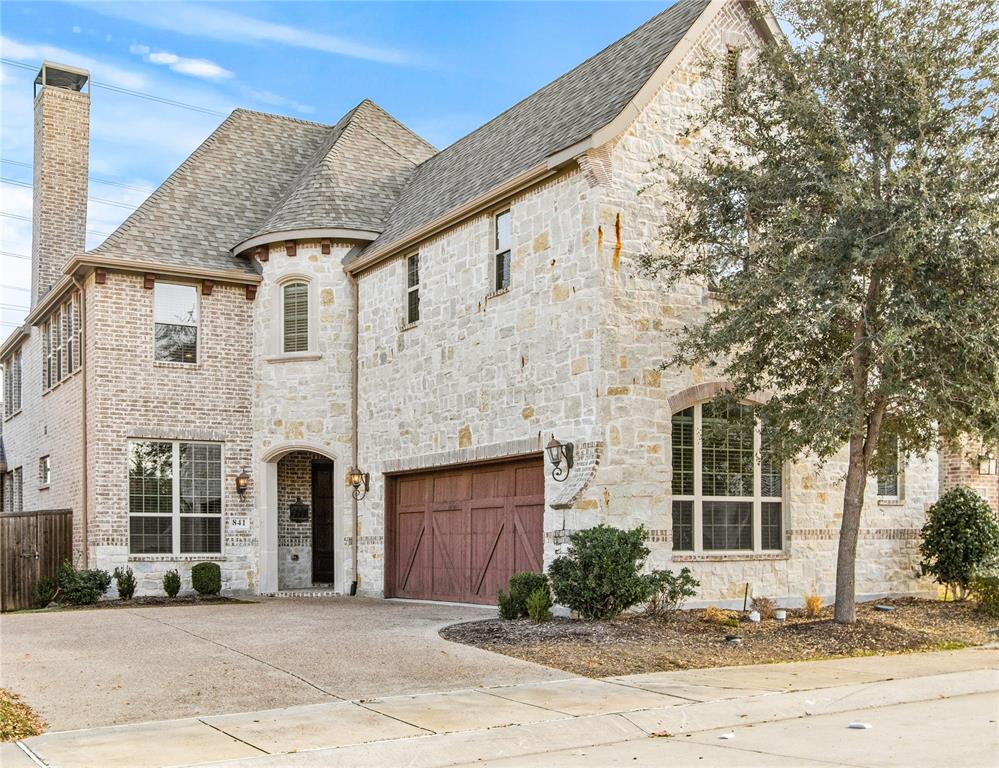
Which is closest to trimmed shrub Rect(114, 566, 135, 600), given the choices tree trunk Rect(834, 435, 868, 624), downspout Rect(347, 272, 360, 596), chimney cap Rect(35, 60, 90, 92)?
downspout Rect(347, 272, 360, 596)

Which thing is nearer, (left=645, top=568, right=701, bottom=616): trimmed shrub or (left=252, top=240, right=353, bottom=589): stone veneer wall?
(left=645, top=568, right=701, bottom=616): trimmed shrub

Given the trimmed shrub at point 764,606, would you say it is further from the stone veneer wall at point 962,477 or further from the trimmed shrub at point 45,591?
the trimmed shrub at point 45,591

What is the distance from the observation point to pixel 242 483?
21422 millimetres

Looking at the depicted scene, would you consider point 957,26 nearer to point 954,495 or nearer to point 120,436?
point 954,495

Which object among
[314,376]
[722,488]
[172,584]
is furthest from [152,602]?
[722,488]

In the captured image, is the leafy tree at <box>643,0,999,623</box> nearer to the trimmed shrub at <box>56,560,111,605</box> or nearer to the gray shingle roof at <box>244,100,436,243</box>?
the gray shingle roof at <box>244,100,436,243</box>

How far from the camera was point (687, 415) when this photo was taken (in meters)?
15.9

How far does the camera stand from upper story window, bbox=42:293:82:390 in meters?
22.5

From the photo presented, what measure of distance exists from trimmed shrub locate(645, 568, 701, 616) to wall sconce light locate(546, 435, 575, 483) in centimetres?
187

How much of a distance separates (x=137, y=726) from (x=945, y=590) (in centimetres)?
1392

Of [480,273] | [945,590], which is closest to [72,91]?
[480,273]

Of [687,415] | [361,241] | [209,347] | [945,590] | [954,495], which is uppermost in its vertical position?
[361,241]

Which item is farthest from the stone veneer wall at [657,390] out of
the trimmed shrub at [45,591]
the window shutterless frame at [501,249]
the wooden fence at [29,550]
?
the wooden fence at [29,550]

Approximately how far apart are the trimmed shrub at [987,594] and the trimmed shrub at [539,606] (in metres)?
6.33
